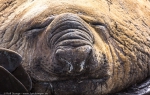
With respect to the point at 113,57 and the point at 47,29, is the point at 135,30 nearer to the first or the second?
the point at 113,57

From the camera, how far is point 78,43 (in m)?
4.71

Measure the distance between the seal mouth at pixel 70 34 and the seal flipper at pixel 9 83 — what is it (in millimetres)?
501

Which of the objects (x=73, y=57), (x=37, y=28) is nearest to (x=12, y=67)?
(x=73, y=57)

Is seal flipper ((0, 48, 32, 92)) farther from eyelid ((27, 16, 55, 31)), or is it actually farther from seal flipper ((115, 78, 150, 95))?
seal flipper ((115, 78, 150, 95))

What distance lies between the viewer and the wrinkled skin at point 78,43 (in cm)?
481

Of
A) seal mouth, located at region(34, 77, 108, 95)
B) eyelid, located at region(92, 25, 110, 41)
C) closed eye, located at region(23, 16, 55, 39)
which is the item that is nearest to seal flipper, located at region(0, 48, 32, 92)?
seal mouth, located at region(34, 77, 108, 95)

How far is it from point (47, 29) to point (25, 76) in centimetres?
55

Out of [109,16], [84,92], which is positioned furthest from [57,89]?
[109,16]

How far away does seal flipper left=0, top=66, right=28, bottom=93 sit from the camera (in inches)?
183

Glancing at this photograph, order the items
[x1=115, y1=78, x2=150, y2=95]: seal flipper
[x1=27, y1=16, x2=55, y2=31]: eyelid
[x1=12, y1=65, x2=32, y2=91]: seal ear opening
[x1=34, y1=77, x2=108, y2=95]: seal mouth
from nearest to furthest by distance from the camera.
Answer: [x1=12, y1=65, x2=32, y2=91]: seal ear opening < [x1=34, y1=77, x2=108, y2=95]: seal mouth < [x1=27, y1=16, x2=55, y2=31]: eyelid < [x1=115, y1=78, x2=150, y2=95]: seal flipper

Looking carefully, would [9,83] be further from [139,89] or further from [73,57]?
[139,89]

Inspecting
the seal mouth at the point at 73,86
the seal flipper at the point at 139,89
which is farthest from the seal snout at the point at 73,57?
the seal flipper at the point at 139,89

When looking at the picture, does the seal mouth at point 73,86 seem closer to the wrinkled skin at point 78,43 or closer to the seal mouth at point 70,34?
the wrinkled skin at point 78,43

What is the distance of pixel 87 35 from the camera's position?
489 centimetres
